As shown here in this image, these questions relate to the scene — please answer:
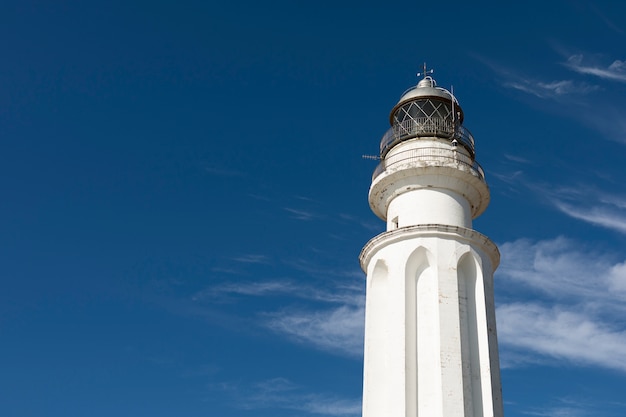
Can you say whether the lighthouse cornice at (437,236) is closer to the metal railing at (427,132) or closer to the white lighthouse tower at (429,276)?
the white lighthouse tower at (429,276)

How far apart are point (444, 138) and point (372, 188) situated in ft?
10.7

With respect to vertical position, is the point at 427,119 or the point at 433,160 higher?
the point at 427,119

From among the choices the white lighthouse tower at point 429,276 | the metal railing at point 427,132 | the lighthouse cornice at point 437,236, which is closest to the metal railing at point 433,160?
the white lighthouse tower at point 429,276

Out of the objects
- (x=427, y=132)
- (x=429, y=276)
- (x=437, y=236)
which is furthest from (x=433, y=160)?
(x=429, y=276)

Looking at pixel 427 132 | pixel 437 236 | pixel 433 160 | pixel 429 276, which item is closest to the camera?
pixel 429 276

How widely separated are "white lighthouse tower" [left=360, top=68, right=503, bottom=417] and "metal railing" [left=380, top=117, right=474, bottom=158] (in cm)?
4

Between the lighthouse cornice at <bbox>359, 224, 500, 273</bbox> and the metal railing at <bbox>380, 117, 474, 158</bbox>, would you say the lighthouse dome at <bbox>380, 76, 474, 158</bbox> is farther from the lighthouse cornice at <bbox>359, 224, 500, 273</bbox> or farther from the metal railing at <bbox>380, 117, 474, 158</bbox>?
the lighthouse cornice at <bbox>359, 224, 500, 273</bbox>

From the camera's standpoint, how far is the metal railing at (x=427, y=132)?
2561 cm

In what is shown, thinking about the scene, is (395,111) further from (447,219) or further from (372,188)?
(447,219)

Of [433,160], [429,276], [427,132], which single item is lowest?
[429,276]

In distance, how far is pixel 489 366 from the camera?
69.2 feet

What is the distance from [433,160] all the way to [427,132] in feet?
6.15

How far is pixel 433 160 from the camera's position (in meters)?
24.1

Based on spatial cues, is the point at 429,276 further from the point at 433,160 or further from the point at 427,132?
the point at 427,132
